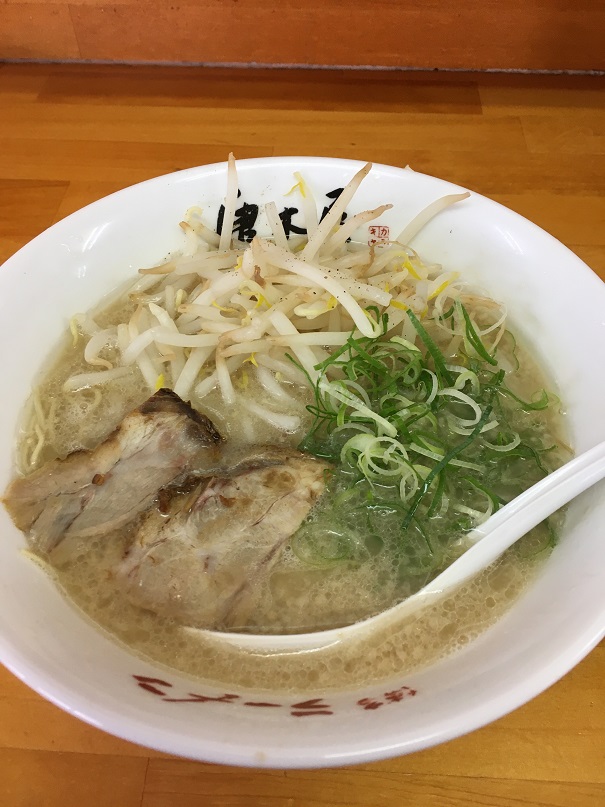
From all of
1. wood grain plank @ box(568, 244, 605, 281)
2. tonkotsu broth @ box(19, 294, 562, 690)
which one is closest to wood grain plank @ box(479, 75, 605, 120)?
wood grain plank @ box(568, 244, 605, 281)

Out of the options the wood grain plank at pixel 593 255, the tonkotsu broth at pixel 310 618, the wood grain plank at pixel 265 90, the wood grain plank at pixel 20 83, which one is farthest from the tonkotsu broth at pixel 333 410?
the wood grain plank at pixel 20 83

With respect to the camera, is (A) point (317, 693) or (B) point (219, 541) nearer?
(A) point (317, 693)

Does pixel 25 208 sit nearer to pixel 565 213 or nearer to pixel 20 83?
pixel 20 83

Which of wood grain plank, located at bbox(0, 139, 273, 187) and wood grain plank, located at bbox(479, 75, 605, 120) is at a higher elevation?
wood grain plank, located at bbox(479, 75, 605, 120)

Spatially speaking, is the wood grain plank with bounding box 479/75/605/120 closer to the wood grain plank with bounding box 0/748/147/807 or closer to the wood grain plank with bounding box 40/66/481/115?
the wood grain plank with bounding box 40/66/481/115

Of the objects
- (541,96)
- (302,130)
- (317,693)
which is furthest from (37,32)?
(317,693)

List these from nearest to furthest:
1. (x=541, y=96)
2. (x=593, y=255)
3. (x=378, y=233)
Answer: (x=378, y=233) < (x=593, y=255) < (x=541, y=96)

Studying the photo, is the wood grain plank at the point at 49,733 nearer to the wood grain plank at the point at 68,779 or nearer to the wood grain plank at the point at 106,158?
the wood grain plank at the point at 68,779
